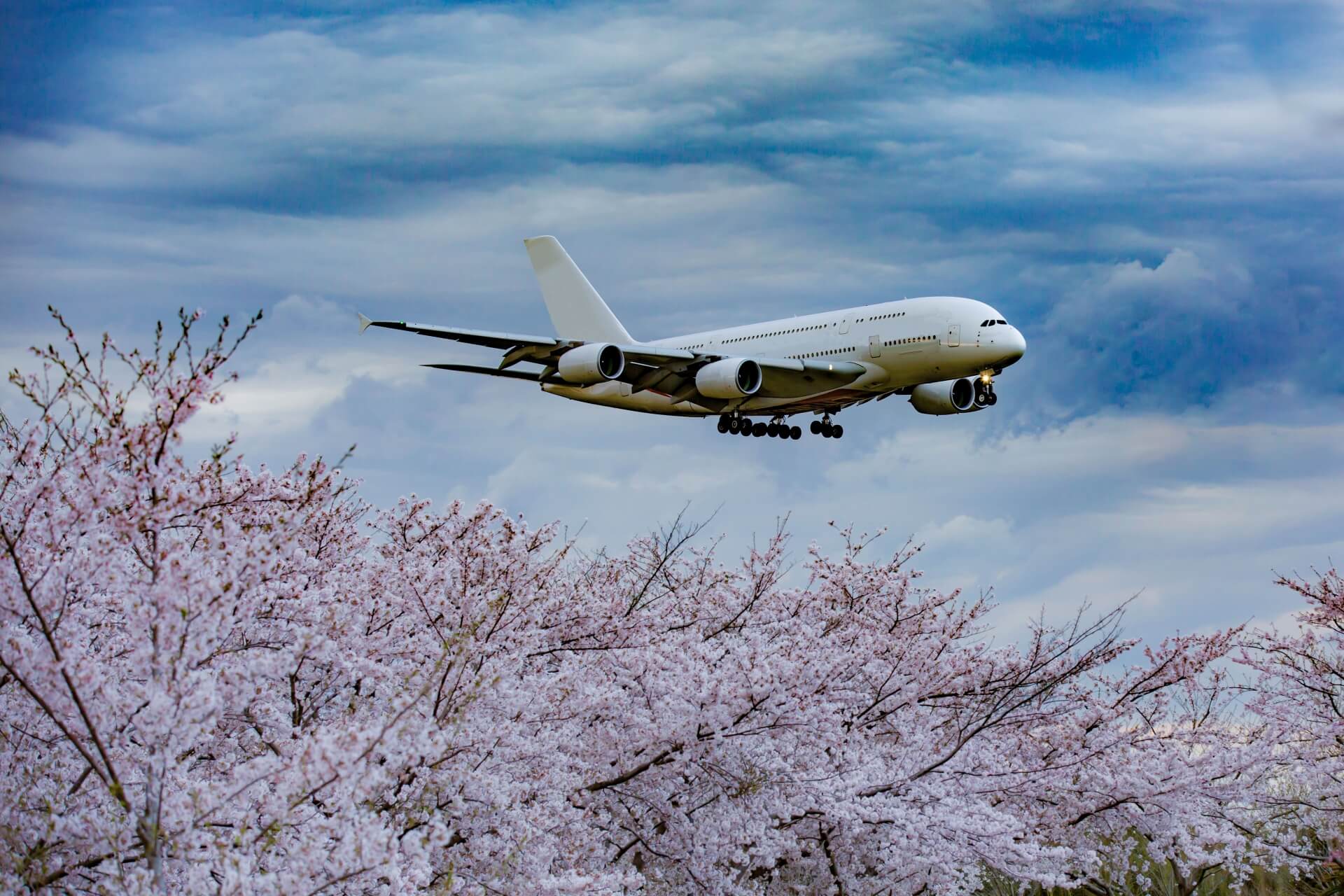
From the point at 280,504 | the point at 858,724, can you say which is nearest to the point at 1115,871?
the point at 858,724

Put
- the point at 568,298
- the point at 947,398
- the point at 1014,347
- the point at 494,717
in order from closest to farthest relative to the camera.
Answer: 1. the point at 494,717
2. the point at 1014,347
3. the point at 947,398
4. the point at 568,298

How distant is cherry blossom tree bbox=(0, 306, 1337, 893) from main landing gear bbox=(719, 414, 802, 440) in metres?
15.9

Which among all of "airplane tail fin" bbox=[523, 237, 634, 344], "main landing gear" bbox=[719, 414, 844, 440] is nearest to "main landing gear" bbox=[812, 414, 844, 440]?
"main landing gear" bbox=[719, 414, 844, 440]

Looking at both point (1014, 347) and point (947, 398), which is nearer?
point (1014, 347)

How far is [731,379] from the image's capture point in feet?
103

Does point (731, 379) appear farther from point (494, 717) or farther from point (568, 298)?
point (494, 717)

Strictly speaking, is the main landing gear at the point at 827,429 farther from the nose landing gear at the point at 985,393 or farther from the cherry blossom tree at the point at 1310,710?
the cherry blossom tree at the point at 1310,710

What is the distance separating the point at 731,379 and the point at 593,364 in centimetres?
356

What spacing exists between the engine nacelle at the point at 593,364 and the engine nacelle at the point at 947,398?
8734mm

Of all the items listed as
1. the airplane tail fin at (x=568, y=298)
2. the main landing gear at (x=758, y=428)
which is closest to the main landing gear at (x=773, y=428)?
the main landing gear at (x=758, y=428)

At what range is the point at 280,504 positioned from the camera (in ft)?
35.4

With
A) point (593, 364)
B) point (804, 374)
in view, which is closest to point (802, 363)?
point (804, 374)

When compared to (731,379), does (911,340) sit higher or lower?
higher

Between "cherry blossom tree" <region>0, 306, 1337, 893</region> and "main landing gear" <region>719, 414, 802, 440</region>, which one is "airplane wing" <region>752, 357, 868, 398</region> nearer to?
"main landing gear" <region>719, 414, 802, 440</region>
